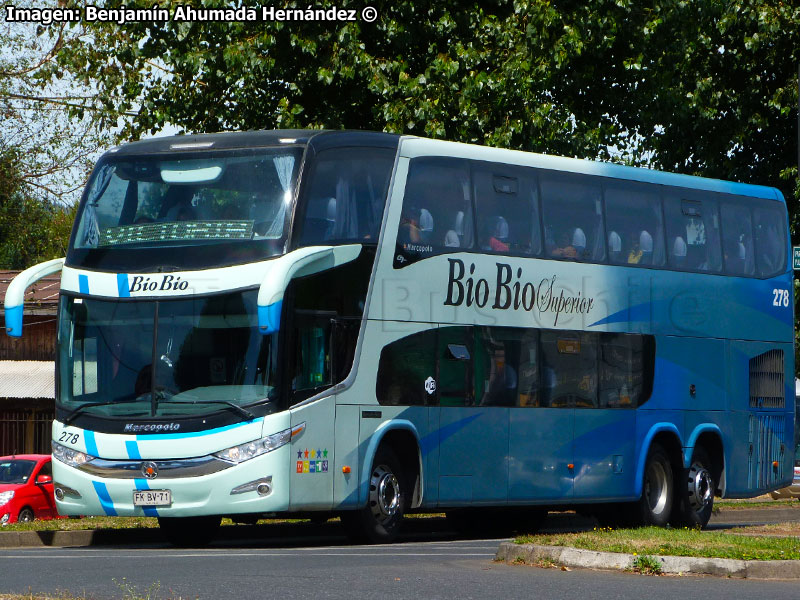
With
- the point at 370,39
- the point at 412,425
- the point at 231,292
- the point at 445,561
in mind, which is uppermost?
the point at 370,39

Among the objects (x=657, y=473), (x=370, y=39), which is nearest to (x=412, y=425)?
(x=657, y=473)

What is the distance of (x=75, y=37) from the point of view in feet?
85.5

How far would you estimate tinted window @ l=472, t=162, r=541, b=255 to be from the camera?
16.3 m

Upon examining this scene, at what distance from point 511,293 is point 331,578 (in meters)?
6.95

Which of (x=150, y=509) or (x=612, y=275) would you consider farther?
(x=612, y=275)

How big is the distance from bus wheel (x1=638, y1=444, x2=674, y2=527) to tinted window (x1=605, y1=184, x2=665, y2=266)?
8.12 ft

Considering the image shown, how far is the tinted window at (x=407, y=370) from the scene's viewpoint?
1518 cm

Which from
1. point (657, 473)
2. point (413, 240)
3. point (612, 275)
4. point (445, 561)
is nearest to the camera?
point (445, 561)

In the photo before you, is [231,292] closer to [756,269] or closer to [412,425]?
[412,425]

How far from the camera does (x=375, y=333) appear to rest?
49.3 feet

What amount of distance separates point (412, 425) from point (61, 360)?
3622 mm

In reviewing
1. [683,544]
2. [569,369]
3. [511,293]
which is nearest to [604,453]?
[569,369]

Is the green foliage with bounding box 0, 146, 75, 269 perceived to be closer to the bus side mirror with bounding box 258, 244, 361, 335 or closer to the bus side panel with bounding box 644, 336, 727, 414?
the bus side panel with bounding box 644, 336, 727, 414

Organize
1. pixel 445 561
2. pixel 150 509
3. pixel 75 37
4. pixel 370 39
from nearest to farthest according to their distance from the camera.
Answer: pixel 445 561 → pixel 150 509 → pixel 370 39 → pixel 75 37
